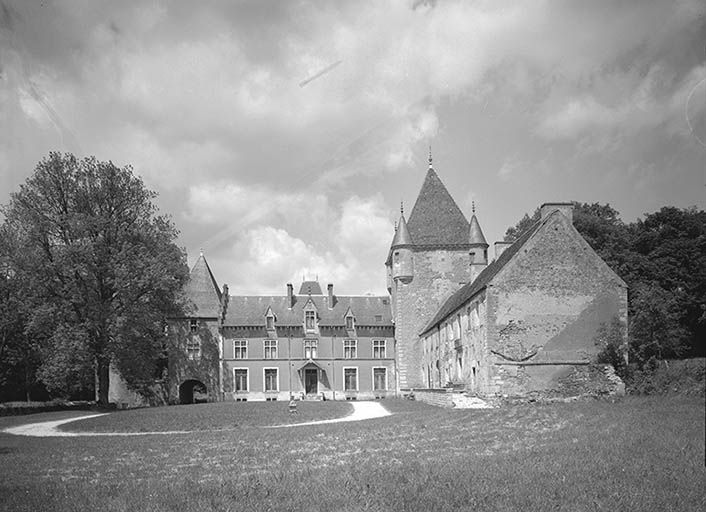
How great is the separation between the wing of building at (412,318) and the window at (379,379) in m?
0.09

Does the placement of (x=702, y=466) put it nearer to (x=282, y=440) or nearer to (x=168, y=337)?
(x=282, y=440)

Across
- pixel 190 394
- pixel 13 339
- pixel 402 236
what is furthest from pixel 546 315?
pixel 13 339

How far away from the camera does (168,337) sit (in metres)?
49.5

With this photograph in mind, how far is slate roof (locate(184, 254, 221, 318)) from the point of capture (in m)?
52.0

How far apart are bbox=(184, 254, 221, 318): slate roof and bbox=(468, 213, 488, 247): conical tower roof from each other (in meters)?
21.8

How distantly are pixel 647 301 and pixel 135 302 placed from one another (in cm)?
2708

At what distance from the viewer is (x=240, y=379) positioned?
171 feet

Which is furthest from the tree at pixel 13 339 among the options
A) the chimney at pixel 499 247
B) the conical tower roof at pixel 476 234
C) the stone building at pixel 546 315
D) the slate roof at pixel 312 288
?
the slate roof at pixel 312 288

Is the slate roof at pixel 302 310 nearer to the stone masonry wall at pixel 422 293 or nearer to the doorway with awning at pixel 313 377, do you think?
the doorway with awning at pixel 313 377

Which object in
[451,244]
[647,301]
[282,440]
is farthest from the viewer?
[451,244]

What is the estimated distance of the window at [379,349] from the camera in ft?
177

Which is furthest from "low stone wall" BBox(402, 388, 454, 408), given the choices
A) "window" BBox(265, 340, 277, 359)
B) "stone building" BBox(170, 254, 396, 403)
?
"window" BBox(265, 340, 277, 359)

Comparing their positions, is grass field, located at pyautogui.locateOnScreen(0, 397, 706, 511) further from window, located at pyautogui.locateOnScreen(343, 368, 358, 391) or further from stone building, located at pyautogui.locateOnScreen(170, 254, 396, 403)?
window, located at pyautogui.locateOnScreen(343, 368, 358, 391)

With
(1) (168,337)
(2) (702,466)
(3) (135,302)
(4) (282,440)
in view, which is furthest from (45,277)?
(2) (702,466)
